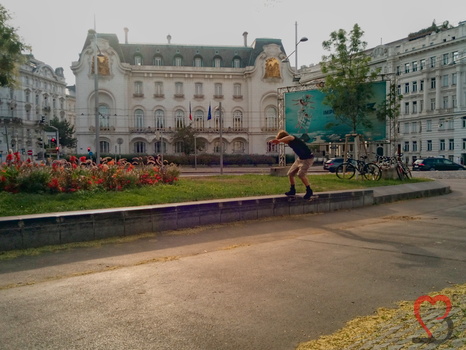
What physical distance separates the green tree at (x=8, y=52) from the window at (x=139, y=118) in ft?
146

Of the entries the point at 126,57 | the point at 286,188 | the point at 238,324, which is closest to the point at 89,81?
the point at 126,57

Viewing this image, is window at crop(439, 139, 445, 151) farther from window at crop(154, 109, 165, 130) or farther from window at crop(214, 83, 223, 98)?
window at crop(154, 109, 165, 130)

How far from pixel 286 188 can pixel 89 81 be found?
190 feet

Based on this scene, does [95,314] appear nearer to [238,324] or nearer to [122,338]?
[122,338]

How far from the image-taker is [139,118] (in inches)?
2603

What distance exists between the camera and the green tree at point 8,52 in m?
20.7

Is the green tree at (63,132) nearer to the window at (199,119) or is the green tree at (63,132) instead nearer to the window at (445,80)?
the window at (199,119)

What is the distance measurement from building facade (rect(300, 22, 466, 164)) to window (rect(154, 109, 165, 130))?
84.3 ft

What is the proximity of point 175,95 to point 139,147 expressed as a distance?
36.7 ft

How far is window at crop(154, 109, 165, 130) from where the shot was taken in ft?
219

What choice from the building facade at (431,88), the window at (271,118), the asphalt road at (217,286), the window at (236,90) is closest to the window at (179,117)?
the window at (236,90)

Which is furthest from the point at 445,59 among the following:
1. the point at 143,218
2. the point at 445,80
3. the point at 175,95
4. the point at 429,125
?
the point at 143,218

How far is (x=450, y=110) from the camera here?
6638 centimetres

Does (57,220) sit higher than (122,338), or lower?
higher
